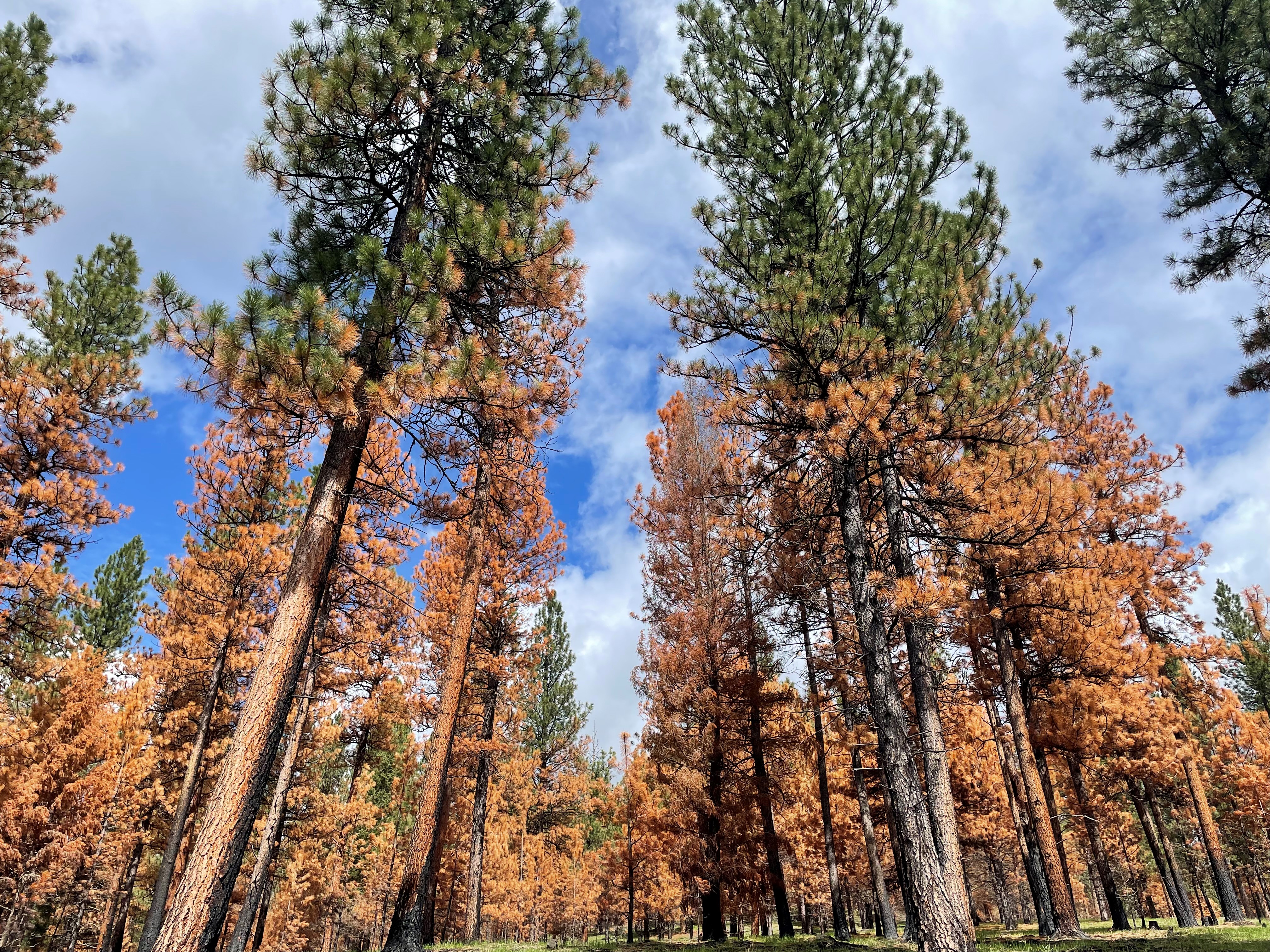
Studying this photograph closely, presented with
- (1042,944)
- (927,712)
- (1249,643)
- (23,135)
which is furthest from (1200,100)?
(1249,643)

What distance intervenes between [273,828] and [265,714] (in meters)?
8.44

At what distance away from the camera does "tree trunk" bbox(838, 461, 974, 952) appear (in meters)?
5.46

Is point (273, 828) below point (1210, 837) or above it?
above

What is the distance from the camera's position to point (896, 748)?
20.0 feet

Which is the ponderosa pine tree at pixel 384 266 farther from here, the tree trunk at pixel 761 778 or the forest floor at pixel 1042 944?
the tree trunk at pixel 761 778

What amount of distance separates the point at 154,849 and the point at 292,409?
63.0 ft

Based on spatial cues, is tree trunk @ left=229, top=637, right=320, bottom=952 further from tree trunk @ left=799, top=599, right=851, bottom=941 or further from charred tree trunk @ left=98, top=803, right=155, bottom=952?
→ tree trunk @ left=799, top=599, right=851, bottom=941

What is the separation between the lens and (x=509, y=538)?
13742 mm

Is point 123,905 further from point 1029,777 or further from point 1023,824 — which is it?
point 1029,777

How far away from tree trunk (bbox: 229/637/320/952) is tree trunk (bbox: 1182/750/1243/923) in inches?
A: 763

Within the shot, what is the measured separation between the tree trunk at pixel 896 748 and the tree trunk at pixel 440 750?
471cm

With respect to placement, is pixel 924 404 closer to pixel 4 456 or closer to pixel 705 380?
pixel 705 380

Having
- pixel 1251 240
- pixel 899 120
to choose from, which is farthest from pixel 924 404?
pixel 1251 240

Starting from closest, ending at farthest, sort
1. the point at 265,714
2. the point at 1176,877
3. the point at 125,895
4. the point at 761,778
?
1. the point at 265,714
2. the point at 761,778
3. the point at 1176,877
4. the point at 125,895
